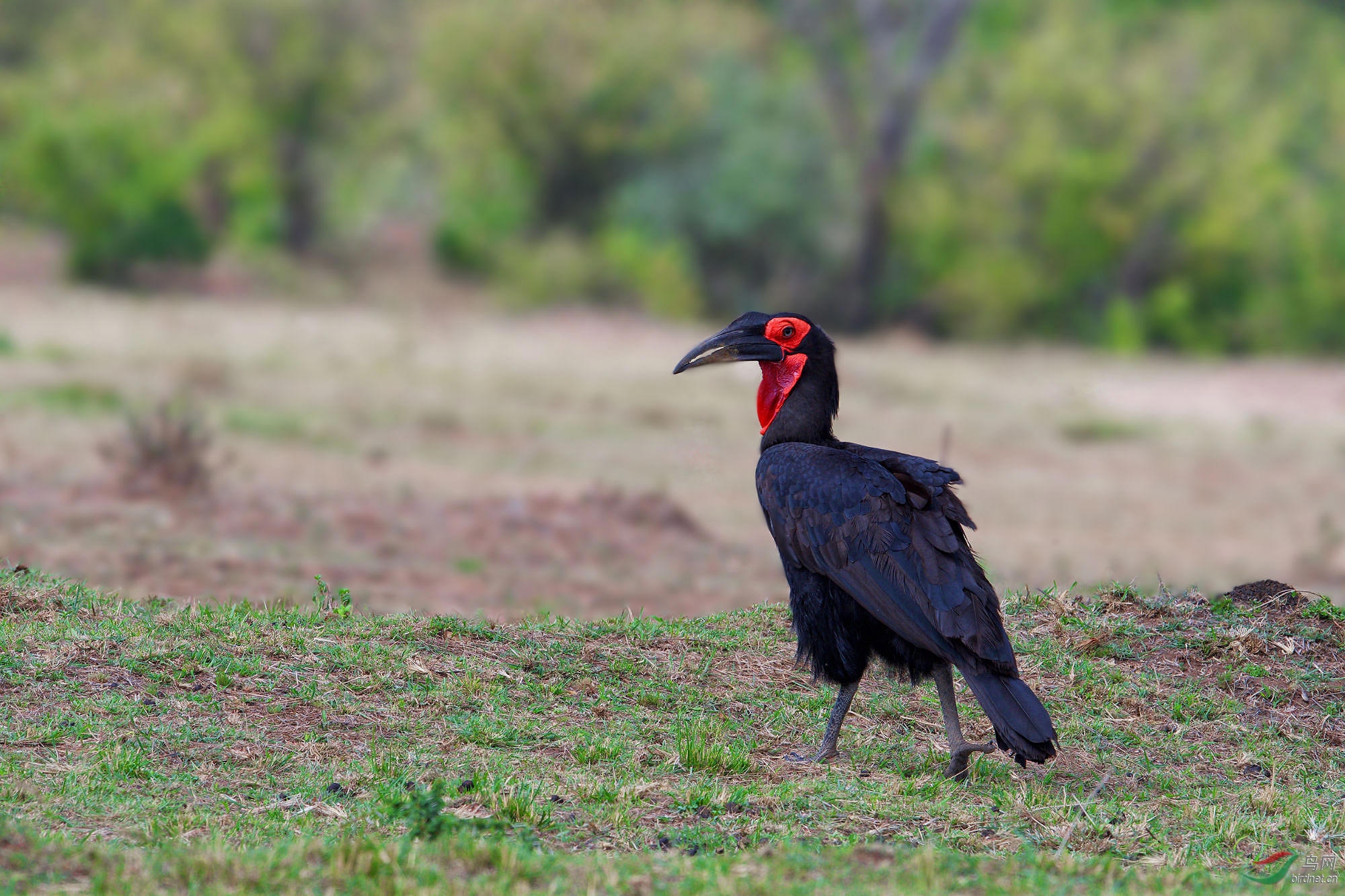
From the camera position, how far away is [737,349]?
6.78 m

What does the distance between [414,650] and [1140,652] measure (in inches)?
149

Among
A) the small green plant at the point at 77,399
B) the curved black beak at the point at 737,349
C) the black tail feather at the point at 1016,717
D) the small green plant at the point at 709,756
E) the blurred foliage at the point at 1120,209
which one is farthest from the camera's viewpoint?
the blurred foliage at the point at 1120,209

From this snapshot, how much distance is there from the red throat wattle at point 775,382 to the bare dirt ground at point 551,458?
A: 347cm

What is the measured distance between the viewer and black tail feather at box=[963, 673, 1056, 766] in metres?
5.55

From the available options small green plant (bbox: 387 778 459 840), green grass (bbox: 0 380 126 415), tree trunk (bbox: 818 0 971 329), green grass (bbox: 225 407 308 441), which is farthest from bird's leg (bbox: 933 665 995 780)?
tree trunk (bbox: 818 0 971 329)

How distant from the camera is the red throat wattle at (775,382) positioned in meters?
6.80

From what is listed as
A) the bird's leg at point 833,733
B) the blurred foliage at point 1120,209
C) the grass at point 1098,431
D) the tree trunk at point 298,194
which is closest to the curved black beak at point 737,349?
the bird's leg at point 833,733

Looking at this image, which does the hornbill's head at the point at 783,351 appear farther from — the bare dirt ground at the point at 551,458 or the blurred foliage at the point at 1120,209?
the blurred foliage at the point at 1120,209

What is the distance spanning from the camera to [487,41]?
4209 cm

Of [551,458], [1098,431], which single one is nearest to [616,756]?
[551,458]

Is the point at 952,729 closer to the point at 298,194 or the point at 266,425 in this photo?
the point at 266,425

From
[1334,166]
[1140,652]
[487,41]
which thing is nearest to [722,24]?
[487,41]

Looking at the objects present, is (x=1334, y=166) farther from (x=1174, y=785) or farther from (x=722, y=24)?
(x=1174, y=785)

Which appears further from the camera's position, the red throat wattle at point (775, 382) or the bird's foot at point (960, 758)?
the red throat wattle at point (775, 382)
